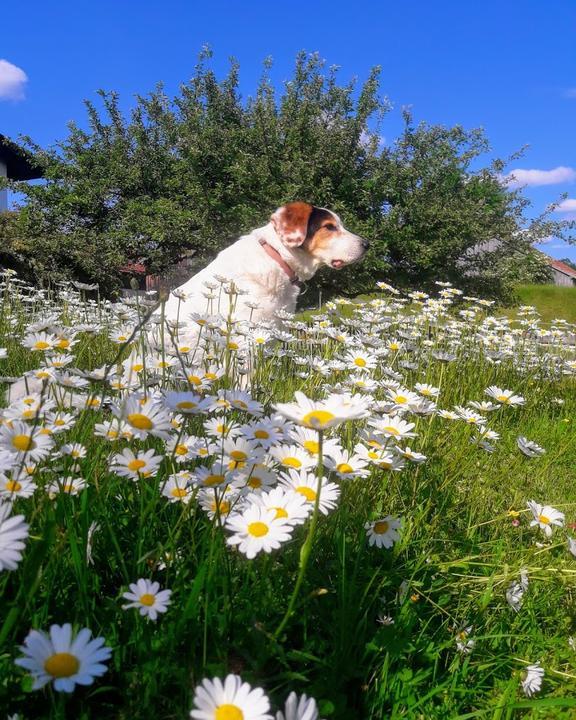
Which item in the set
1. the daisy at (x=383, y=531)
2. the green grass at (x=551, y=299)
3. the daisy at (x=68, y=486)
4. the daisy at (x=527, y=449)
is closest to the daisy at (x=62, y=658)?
the daisy at (x=68, y=486)

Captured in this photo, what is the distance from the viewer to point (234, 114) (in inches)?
448

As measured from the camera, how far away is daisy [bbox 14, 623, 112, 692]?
710 millimetres

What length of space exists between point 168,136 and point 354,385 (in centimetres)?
1074

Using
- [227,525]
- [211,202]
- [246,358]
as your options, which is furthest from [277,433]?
[211,202]

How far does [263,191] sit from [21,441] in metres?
9.25

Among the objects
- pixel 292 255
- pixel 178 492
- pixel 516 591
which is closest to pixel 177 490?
pixel 178 492

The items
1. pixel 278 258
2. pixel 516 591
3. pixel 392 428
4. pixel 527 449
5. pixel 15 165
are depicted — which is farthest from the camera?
pixel 15 165

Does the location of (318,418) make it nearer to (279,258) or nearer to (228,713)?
(228,713)

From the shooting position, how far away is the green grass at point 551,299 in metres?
22.5

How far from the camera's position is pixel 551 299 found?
80.4 feet

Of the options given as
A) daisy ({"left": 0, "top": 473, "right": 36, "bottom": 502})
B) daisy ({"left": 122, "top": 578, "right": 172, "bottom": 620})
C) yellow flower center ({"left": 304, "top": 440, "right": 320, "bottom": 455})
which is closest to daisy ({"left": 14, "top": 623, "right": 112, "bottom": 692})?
daisy ({"left": 122, "top": 578, "right": 172, "bottom": 620})

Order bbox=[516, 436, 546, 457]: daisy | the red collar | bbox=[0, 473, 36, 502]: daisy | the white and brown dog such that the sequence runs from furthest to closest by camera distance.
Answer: the red collar, the white and brown dog, bbox=[516, 436, 546, 457]: daisy, bbox=[0, 473, 36, 502]: daisy

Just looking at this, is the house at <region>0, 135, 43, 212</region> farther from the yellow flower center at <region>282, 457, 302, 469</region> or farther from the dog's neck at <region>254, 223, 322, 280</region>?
the yellow flower center at <region>282, 457, 302, 469</region>

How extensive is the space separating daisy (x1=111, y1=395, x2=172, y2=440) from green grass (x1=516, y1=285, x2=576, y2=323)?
2286 cm
